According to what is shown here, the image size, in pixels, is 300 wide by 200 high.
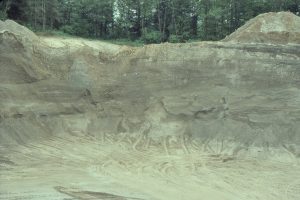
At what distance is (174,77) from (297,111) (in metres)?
3.61

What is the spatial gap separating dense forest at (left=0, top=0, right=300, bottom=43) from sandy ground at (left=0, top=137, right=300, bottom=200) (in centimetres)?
2579

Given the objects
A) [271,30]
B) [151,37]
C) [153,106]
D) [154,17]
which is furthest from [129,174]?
[154,17]

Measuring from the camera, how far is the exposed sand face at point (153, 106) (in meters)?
14.3

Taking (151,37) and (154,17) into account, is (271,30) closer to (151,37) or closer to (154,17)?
(151,37)

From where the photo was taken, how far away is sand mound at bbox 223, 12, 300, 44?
18078 mm

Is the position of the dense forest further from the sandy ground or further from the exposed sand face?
the sandy ground

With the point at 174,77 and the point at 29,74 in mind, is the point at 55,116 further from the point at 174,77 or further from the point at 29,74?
the point at 174,77

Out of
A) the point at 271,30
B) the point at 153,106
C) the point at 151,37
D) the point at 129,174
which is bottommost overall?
the point at 129,174

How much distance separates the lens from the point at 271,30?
19141mm

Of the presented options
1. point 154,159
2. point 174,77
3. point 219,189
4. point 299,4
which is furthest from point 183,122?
point 299,4

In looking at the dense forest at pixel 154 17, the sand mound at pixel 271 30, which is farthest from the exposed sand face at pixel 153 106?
the dense forest at pixel 154 17

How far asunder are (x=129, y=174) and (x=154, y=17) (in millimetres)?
33282

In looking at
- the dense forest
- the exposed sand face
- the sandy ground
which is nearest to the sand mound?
the exposed sand face

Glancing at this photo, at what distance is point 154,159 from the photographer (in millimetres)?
14148
